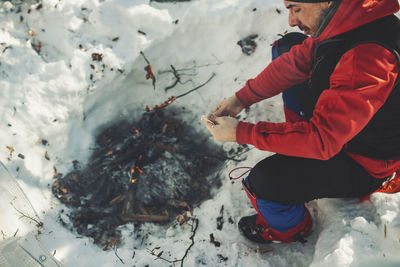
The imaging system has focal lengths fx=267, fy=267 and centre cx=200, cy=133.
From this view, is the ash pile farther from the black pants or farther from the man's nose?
the man's nose

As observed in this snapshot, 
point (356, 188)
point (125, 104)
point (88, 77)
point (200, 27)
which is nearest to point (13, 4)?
point (88, 77)

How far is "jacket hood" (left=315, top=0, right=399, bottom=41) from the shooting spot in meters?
1.36

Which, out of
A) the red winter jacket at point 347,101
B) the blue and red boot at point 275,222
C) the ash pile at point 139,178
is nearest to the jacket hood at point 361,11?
the red winter jacket at point 347,101

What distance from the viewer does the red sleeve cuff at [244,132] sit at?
1.84m

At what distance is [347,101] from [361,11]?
0.46 metres

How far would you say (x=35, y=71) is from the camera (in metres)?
3.04

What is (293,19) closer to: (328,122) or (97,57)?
(328,122)

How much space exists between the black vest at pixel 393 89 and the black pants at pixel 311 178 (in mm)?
154

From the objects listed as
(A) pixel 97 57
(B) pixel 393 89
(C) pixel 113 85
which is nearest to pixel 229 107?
(B) pixel 393 89

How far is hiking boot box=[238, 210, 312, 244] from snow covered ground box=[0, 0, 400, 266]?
0.34ft

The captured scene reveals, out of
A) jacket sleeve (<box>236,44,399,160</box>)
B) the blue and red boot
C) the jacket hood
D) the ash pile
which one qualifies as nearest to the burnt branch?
the ash pile

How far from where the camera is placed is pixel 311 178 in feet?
5.96

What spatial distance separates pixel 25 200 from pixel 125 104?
148 cm

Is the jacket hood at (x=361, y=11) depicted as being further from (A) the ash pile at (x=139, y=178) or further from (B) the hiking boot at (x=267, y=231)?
(A) the ash pile at (x=139, y=178)
